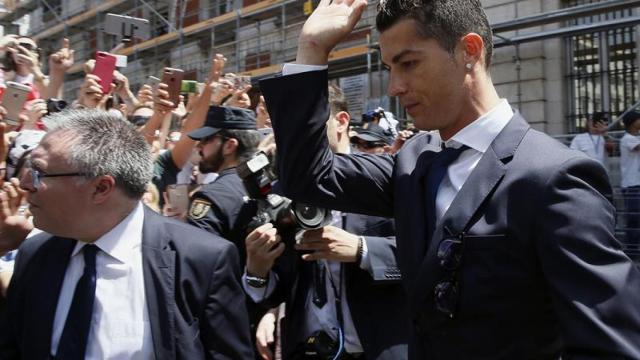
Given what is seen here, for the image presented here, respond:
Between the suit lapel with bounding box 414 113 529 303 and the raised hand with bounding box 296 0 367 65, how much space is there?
47cm

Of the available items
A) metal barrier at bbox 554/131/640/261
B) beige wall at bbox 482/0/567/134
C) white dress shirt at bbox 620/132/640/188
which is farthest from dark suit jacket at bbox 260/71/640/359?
beige wall at bbox 482/0/567/134

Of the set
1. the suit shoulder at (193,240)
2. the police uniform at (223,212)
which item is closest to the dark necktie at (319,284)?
the police uniform at (223,212)

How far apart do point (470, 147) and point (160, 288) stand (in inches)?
39.3

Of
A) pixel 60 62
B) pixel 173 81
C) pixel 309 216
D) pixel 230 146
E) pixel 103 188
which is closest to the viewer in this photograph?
pixel 103 188

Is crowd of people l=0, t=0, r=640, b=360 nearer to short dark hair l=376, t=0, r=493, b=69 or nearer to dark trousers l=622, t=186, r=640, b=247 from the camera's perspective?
short dark hair l=376, t=0, r=493, b=69

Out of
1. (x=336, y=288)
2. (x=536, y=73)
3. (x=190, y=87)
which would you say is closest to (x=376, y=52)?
(x=536, y=73)

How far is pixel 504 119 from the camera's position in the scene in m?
1.66

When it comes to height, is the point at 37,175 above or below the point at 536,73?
below

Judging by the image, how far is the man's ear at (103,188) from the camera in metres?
2.04

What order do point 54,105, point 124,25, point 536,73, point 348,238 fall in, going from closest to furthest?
1. point 348,238
2. point 54,105
3. point 124,25
4. point 536,73

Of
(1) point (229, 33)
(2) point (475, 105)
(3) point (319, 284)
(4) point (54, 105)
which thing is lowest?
(3) point (319, 284)

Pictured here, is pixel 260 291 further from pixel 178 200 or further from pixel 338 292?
pixel 178 200

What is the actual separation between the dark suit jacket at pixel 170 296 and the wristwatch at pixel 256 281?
21.9 inches

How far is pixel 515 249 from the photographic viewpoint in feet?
4.72
